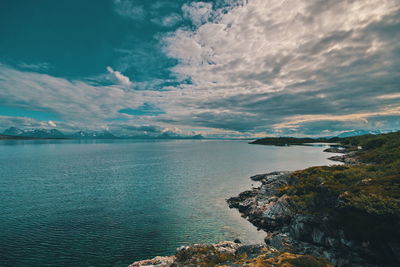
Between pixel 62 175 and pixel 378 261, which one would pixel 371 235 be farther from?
pixel 62 175

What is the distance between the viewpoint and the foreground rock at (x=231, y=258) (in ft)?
68.9

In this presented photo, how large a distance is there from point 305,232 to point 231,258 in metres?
15.5

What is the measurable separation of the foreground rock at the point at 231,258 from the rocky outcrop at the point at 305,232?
8.52 m

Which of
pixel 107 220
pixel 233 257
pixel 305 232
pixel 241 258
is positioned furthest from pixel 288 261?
pixel 107 220

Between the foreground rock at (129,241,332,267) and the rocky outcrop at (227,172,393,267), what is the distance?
8.52 metres

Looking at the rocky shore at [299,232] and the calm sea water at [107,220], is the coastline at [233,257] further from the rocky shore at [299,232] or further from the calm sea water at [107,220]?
the calm sea water at [107,220]

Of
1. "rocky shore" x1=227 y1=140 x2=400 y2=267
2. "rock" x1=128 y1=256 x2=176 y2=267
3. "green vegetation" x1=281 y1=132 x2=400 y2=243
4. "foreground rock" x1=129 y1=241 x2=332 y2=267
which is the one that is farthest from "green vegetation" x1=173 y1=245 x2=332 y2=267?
"green vegetation" x1=281 y1=132 x2=400 y2=243

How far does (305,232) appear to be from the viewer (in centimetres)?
→ 3391

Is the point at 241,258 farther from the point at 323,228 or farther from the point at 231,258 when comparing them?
the point at 323,228

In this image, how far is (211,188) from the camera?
241ft

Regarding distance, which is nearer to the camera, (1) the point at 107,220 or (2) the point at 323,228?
(2) the point at 323,228

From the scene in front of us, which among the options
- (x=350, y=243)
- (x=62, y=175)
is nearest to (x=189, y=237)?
(x=350, y=243)

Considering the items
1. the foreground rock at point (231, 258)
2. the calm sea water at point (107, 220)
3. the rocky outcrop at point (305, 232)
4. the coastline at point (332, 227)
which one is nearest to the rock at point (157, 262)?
the foreground rock at point (231, 258)

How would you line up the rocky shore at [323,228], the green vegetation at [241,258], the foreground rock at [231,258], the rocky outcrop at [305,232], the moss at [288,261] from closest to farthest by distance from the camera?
1. the moss at [288,261]
2. the green vegetation at [241,258]
3. the foreground rock at [231,258]
4. the rocky shore at [323,228]
5. the rocky outcrop at [305,232]
